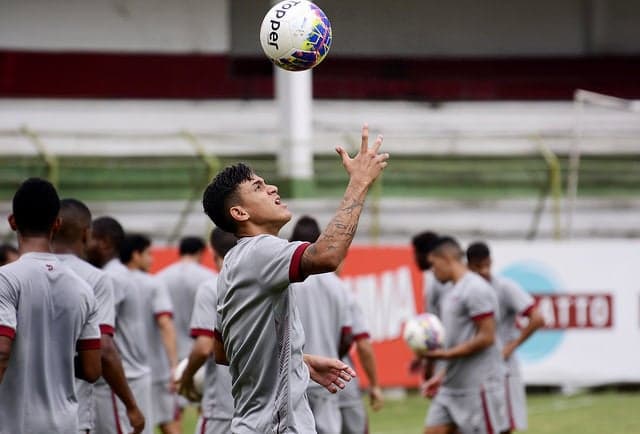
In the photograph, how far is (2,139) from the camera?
71.5 feet

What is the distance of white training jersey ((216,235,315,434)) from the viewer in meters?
5.61

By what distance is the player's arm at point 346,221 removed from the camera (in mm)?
5281

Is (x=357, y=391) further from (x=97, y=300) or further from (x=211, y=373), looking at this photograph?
(x=97, y=300)

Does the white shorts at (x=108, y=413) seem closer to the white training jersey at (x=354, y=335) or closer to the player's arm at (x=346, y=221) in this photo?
the white training jersey at (x=354, y=335)

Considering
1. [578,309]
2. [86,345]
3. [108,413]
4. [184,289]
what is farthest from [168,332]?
[578,309]

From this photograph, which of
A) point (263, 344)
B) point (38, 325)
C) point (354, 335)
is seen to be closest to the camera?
point (263, 344)

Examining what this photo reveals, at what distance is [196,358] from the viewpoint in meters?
8.56

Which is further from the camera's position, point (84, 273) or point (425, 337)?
point (425, 337)

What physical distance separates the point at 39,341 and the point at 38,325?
8cm

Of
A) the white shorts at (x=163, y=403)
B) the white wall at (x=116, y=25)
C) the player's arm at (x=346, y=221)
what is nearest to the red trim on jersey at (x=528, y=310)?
the white shorts at (x=163, y=403)

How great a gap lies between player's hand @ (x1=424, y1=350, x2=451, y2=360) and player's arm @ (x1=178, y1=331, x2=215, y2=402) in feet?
7.15

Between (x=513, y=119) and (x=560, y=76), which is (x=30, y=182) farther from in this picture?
(x=560, y=76)

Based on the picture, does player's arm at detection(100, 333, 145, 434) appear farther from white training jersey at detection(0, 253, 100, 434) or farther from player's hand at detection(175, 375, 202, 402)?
player's hand at detection(175, 375, 202, 402)

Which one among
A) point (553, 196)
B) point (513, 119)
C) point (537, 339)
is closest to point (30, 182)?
point (537, 339)
